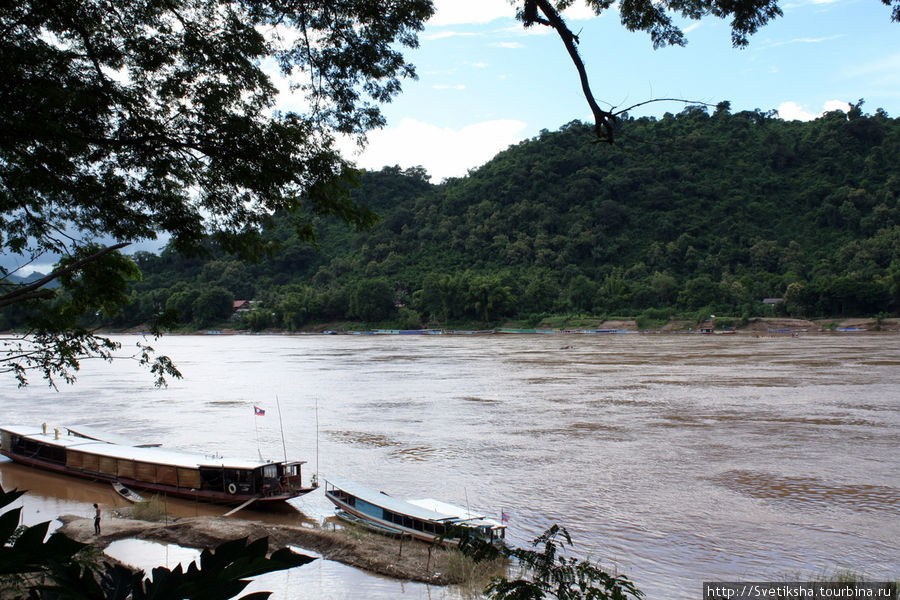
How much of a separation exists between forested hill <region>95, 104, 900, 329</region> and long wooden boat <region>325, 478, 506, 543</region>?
212ft

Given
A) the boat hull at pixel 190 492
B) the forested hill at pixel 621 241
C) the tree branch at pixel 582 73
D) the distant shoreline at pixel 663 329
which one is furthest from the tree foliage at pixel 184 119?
the forested hill at pixel 621 241

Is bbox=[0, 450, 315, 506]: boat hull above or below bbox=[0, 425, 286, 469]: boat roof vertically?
below

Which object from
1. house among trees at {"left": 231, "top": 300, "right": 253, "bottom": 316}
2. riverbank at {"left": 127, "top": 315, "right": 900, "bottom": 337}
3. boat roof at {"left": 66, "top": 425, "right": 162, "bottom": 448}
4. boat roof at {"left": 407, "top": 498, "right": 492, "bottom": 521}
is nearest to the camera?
boat roof at {"left": 407, "top": 498, "right": 492, "bottom": 521}

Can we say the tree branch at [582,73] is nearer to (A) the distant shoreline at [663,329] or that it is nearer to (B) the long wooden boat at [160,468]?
(B) the long wooden boat at [160,468]

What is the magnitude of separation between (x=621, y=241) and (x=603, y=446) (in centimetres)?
8469

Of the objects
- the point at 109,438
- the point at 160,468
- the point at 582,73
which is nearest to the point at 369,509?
the point at 160,468

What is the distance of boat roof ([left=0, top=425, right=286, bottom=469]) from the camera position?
44.3ft

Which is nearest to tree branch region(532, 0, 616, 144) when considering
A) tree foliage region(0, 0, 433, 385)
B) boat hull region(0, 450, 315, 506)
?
tree foliage region(0, 0, 433, 385)

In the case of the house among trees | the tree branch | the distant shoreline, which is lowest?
the distant shoreline

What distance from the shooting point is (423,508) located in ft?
35.8

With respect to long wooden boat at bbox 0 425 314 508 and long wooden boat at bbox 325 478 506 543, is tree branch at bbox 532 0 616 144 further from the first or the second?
long wooden boat at bbox 0 425 314 508

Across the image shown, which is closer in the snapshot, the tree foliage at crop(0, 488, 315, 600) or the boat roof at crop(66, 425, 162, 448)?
the tree foliage at crop(0, 488, 315, 600)

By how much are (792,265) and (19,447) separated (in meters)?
83.7

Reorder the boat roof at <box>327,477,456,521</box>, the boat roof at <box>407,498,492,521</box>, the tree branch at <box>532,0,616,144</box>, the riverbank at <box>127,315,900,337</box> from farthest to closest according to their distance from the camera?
the riverbank at <box>127,315,900,337</box>, the boat roof at <box>327,477,456,521</box>, the boat roof at <box>407,498,492,521</box>, the tree branch at <box>532,0,616,144</box>
